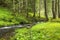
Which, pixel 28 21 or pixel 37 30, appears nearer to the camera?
pixel 37 30

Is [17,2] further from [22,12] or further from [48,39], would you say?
[48,39]

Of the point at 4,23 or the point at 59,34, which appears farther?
the point at 4,23

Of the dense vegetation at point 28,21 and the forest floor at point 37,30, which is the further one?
the dense vegetation at point 28,21

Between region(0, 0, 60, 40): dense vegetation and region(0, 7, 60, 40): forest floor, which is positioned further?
region(0, 0, 60, 40): dense vegetation

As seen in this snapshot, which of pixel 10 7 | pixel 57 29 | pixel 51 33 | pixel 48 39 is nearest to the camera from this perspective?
pixel 48 39

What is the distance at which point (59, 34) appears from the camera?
45.6 feet

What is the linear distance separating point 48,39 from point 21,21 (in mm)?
16857

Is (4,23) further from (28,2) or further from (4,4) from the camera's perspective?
(28,2)

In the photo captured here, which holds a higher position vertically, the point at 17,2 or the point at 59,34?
the point at 17,2

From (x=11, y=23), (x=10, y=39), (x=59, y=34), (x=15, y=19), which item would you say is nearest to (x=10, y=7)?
(x=15, y=19)

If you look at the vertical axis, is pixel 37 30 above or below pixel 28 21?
above

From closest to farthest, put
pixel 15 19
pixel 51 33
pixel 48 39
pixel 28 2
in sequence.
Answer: pixel 48 39 < pixel 51 33 < pixel 15 19 < pixel 28 2

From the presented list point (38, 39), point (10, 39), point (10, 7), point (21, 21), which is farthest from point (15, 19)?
point (38, 39)

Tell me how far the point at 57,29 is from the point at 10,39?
401cm
